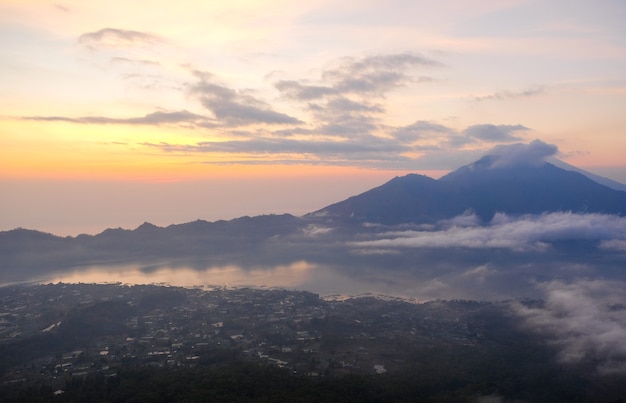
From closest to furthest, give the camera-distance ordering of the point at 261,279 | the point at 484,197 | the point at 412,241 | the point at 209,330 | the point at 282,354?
the point at 282,354 < the point at 209,330 < the point at 261,279 < the point at 412,241 < the point at 484,197

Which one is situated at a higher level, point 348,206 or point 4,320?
point 348,206

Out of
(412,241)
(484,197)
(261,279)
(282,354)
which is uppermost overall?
(484,197)

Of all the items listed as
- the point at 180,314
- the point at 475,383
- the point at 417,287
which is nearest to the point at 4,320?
the point at 180,314

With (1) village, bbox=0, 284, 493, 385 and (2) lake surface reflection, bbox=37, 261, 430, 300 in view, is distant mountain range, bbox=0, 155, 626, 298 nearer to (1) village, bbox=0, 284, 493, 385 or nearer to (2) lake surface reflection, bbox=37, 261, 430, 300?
(2) lake surface reflection, bbox=37, 261, 430, 300

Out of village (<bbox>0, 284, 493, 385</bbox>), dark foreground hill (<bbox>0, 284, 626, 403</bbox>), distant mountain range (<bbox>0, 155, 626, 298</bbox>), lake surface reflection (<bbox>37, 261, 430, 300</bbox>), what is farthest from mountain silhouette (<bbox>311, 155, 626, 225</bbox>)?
dark foreground hill (<bbox>0, 284, 626, 403</bbox>)

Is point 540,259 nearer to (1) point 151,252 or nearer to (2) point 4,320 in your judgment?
(1) point 151,252

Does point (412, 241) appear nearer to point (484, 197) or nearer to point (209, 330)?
point (484, 197)

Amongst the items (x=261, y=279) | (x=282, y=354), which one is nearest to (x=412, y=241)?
(x=261, y=279)
